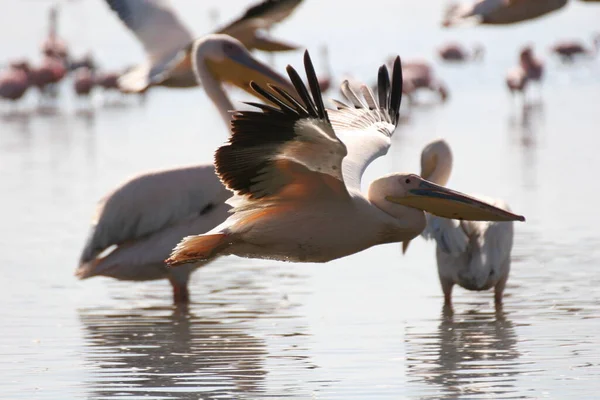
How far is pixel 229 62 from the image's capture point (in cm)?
783

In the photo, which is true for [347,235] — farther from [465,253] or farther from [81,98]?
[81,98]

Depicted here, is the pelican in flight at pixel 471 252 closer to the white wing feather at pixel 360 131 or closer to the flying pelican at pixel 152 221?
the white wing feather at pixel 360 131

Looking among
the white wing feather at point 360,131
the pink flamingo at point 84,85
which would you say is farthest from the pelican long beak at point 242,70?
the pink flamingo at point 84,85

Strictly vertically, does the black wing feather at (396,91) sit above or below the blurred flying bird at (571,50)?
below

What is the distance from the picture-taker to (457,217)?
18.2 ft

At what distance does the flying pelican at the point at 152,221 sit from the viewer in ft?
22.7

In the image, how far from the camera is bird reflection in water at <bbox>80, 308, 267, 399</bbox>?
5.10 meters

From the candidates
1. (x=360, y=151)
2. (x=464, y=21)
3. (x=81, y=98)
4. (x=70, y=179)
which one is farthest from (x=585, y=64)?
(x=360, y=151)

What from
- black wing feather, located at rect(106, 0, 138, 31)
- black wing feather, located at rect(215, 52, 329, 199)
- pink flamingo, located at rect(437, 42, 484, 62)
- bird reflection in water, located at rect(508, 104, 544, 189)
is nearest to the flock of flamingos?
black wing feather, located at rect(215, 52, 329, 199)

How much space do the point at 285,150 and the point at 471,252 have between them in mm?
1986

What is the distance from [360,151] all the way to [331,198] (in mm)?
575

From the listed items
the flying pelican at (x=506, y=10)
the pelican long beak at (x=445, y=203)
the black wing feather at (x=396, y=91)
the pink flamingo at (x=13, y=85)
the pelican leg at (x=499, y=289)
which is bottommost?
the pelican leg at (x=499, y=289)

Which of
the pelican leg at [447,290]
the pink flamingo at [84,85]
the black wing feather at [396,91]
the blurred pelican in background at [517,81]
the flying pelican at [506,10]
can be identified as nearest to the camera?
the black wing feather at [396,91]

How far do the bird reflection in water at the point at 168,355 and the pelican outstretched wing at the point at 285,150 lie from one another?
0.70 m
